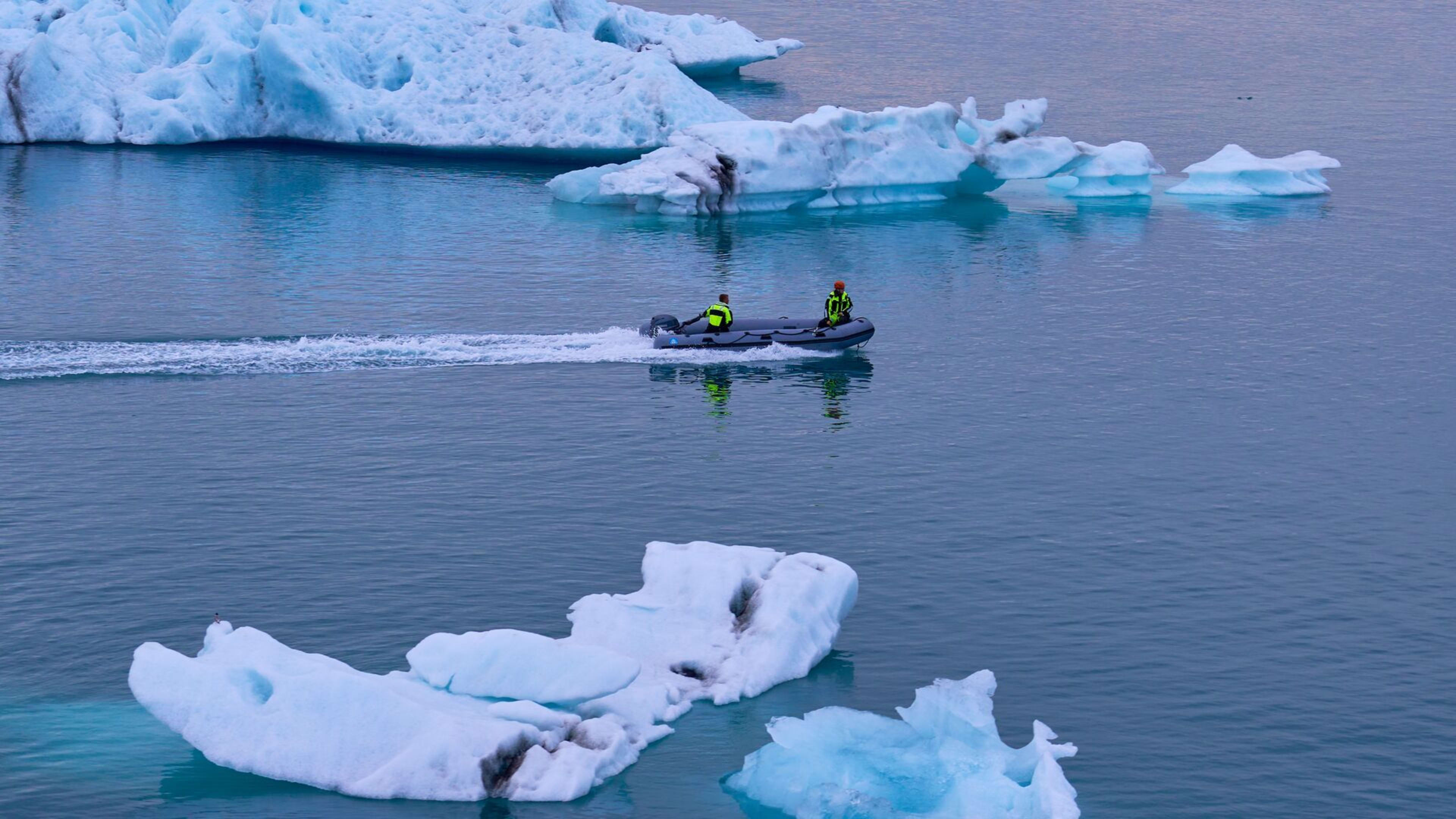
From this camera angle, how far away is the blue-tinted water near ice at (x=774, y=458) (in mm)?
26891

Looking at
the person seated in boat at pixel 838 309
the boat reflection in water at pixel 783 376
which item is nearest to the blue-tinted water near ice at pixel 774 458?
the boat reflection in water at pixel 783 376

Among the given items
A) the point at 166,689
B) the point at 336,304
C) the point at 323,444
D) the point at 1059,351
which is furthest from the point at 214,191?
the point at 166,689

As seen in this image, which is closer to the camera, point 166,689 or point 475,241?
point 166,689

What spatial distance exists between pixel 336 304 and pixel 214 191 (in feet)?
72.6

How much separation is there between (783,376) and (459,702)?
24.7 metres

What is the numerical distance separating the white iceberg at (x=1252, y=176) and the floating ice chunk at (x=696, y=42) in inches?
1353

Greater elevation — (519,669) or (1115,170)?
(1115,170)

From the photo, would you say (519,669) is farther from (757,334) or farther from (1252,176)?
(1252,176)

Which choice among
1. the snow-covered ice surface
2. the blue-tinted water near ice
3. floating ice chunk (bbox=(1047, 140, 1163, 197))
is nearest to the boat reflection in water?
the blue-tinted water near ice

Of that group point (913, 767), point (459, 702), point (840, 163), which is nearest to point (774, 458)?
point (459, 702)

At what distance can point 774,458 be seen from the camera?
40188mm

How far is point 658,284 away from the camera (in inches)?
2260

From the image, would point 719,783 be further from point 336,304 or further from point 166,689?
point 336,304

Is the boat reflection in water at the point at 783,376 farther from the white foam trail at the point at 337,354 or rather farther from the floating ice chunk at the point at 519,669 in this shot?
the floating ice chunk at the point at 519,669
